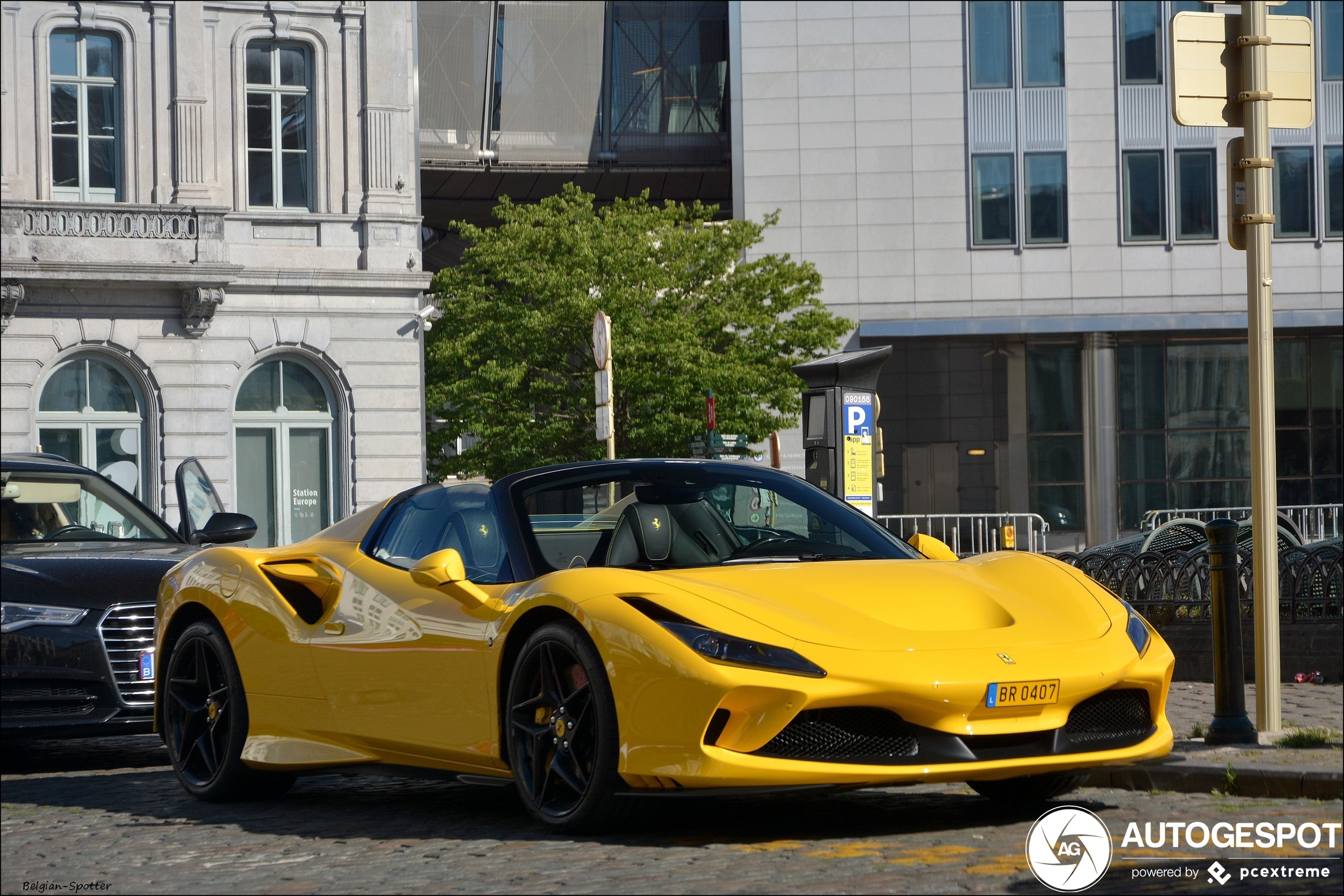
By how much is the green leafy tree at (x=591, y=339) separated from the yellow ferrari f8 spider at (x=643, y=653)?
23291mm

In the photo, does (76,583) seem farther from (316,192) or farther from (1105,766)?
(316,192)

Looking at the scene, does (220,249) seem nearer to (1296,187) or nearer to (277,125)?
(277,125)

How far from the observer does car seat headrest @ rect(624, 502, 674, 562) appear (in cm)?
593

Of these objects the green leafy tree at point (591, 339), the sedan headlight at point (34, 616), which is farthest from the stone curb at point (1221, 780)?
→ the green leafy tree at point (591, 339)

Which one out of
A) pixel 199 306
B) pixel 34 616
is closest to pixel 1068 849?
pixel 34 616

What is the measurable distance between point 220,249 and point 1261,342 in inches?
966

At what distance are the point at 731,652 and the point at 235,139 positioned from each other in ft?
88.6

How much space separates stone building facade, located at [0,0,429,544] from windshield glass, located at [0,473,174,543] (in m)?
20.2

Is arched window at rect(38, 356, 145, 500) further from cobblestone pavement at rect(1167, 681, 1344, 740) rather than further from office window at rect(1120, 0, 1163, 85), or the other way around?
cobblestone pavement at rect(1167, 681, 1344, 740)

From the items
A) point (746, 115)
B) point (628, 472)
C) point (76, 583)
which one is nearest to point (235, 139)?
point (746, 115)

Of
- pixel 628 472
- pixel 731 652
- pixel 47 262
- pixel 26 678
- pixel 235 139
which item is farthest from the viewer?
pixel 235 139

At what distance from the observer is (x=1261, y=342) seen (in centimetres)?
714

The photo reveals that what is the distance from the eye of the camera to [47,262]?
2831cm

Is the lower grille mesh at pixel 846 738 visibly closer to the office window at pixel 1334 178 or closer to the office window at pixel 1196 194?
the office window at pixel 1196 194
